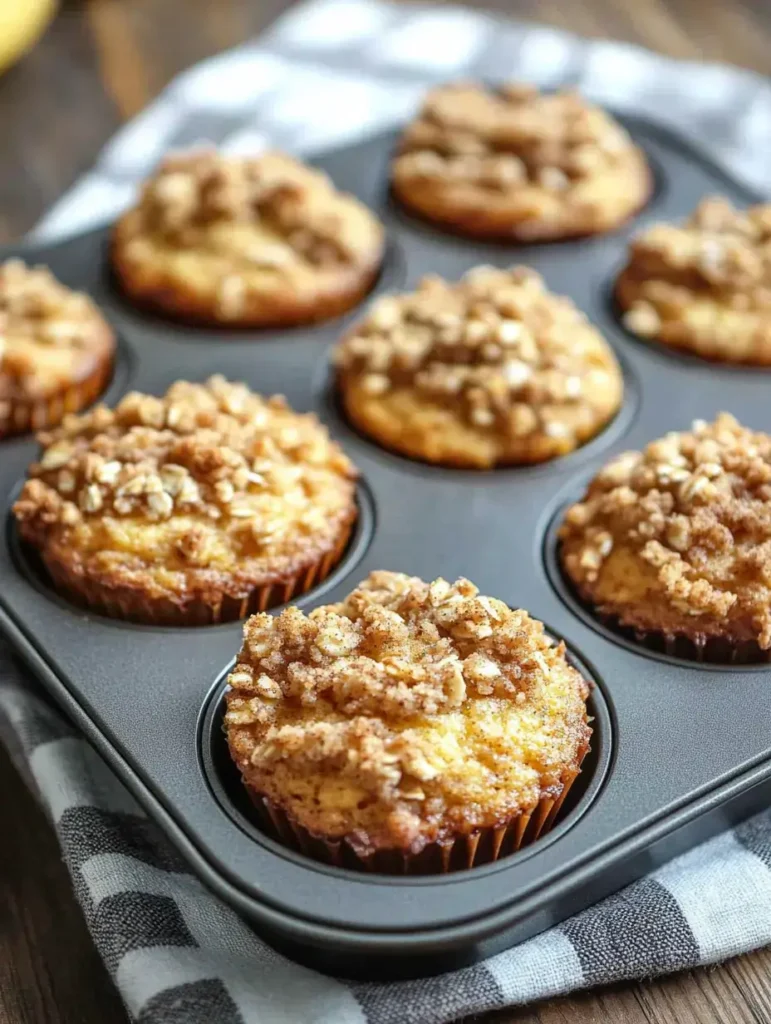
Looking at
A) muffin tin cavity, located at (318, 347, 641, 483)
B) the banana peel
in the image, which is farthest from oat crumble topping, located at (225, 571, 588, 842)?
the banana peel

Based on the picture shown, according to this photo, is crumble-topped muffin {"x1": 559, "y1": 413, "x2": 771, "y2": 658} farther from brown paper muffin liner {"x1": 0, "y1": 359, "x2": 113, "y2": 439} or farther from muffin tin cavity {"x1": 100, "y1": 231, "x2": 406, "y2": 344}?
brown paper muffin liner {"x1": 0, "y1": 359, "x2": 113, "y2": 439}

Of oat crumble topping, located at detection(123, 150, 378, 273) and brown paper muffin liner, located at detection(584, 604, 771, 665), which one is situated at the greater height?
oat crumble topping, located at detection(123, 150, 378, 273)

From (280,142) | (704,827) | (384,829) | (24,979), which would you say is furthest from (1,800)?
(280,142)

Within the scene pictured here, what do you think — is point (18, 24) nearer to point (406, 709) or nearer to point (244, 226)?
point (244, 226)

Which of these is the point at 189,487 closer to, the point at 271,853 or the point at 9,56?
the point at 271,853

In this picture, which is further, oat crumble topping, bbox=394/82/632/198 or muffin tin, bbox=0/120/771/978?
oat crumble topping, bbox=394/82/632/198

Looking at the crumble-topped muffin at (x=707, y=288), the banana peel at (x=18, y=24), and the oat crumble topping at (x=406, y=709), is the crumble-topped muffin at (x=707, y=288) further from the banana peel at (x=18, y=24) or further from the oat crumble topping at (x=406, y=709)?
the banana peel at (x=18, y=24)
